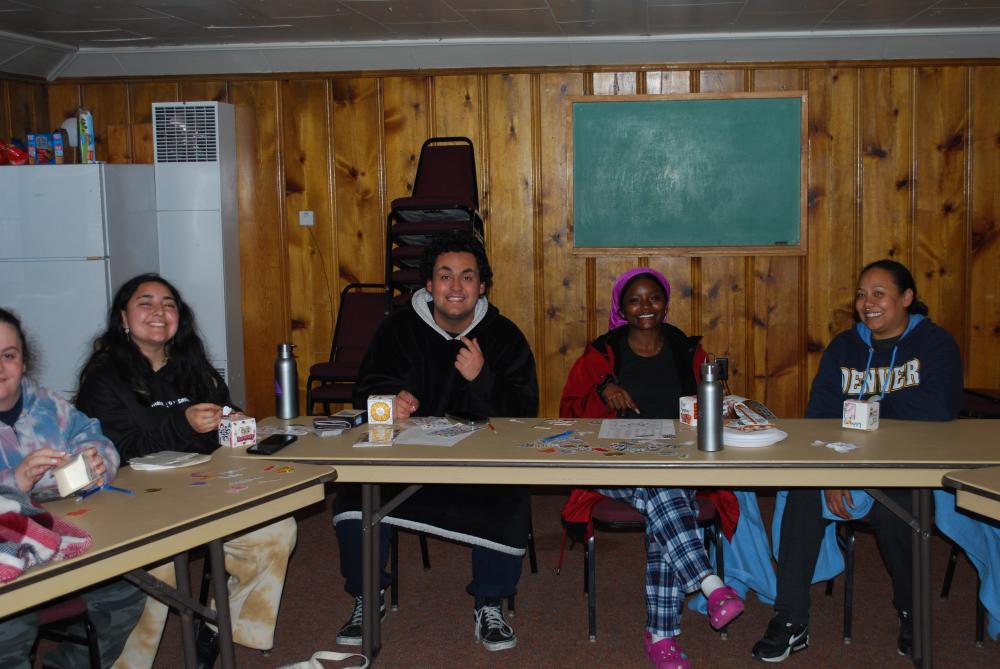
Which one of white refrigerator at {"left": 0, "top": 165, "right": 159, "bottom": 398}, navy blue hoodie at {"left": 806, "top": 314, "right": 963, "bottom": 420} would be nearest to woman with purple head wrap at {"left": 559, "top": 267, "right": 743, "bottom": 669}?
navy blue hoodie at {"left": 806, "top": 314, "right": 963, "bottom": 420}

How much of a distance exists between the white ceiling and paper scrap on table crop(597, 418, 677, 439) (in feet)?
8.36

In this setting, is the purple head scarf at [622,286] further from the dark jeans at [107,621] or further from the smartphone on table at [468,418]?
the dark jeans at [107,621]

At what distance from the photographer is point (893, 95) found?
5438 mm

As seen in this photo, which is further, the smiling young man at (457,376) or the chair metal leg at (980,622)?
the smiling young man at (457,376)

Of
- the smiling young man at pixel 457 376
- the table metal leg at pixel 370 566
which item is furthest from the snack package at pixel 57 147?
the table metal leg at pixel 370 566

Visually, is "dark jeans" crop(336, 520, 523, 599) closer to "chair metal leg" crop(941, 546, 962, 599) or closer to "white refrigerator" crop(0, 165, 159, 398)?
"chair metal leg" crop(941, 546, 962, 599)

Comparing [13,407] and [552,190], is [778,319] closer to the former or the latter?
[552,190]

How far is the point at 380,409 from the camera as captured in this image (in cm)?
308

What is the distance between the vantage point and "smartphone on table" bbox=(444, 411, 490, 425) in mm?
3094

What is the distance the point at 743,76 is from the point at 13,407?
14.8ft

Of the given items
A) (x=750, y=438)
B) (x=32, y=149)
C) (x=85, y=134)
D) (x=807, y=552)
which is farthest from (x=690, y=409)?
(x=32, y=149)

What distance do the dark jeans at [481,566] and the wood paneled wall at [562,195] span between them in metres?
2.78

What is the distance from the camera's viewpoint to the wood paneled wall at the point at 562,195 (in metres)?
5.46

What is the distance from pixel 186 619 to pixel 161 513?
38cm
